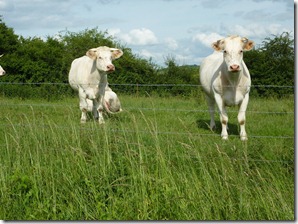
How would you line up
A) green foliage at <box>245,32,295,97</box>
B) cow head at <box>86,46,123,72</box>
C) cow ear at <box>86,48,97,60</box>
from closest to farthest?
cow head at <box>86,46,123,72</box> < cow ear at <box>86,48,97,60</box> < green foliage at <box>245,32,295,97</box>

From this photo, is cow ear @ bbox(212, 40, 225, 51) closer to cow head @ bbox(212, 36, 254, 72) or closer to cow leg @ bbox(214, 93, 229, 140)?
cow head @ bbox(212, 36, 254, 72)

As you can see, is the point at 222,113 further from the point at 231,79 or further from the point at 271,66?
the point at 271,66

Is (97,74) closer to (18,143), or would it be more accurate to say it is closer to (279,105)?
(279,105)

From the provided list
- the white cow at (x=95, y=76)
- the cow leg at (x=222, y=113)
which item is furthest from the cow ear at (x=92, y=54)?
the cow leg at (x=222, y=113)

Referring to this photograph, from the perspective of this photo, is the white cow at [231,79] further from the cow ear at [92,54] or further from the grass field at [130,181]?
the cow ear at [92,54]

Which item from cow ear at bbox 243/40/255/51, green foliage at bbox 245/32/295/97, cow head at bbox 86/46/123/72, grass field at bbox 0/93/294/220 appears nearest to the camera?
grass field at bbox 0/93/294/220

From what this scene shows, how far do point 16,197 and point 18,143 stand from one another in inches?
32.1

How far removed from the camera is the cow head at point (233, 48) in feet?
27.7

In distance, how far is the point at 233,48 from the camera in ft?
28.2

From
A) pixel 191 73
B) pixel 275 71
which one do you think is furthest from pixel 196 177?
pixel 191 73

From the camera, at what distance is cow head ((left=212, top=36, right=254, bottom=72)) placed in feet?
27.7

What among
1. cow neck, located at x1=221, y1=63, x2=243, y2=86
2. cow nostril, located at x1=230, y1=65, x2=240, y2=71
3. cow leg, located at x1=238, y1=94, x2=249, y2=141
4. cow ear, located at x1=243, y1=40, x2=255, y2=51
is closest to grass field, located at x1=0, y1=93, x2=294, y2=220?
cow leg, located at x1=238, y1=94, x2=249, y2=141

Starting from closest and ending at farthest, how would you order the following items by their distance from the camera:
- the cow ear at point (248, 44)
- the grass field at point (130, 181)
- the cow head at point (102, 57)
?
the grass field at point (130, 181), the cow ear at point (248, 44), the cow head at point (102, 57)

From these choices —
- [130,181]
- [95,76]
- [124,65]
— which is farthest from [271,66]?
[130,181]
